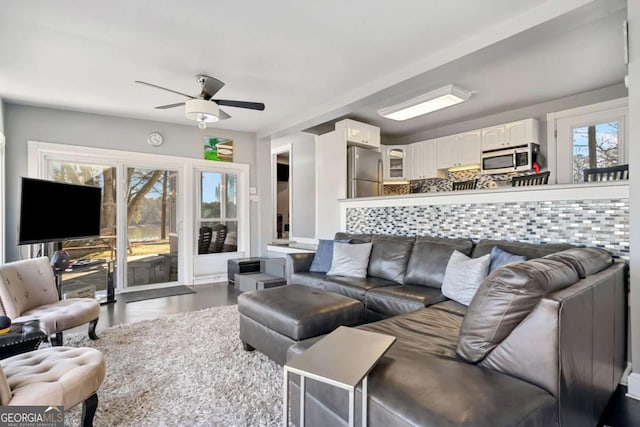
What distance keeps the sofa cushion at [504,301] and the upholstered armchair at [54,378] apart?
1797 millimetres

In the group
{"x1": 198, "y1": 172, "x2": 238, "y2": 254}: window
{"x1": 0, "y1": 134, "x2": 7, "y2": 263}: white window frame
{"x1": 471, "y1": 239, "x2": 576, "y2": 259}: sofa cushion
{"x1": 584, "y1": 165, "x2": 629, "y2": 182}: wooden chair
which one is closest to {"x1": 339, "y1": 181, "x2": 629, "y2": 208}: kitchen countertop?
{"x1": 584, "y1": 165, "x2": 629, "y2": 182}: wooden chair

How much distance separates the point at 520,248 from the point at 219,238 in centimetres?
478

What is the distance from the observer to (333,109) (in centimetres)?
443

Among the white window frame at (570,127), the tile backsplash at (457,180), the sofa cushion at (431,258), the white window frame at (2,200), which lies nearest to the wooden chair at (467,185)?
the tile backsplash at (457,180)

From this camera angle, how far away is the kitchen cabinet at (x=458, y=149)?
17.4 feet

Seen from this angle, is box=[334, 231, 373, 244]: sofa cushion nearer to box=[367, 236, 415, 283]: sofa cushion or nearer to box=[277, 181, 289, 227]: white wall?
box=[367, 236, 415, 283]: sofa cushion

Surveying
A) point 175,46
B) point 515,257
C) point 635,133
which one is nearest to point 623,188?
point 635,133

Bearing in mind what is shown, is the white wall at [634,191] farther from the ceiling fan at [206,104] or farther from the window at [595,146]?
the ceiling fan at [206,104]

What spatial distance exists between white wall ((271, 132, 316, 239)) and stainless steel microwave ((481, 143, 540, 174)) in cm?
314

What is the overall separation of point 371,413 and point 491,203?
8.26 ft

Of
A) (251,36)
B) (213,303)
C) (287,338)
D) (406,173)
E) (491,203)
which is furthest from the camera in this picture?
(406,173)

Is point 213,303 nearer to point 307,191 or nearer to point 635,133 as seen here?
point 307,191

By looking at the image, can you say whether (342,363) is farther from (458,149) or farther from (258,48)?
(458,149)

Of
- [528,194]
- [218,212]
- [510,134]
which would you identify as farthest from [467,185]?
[218,212]
